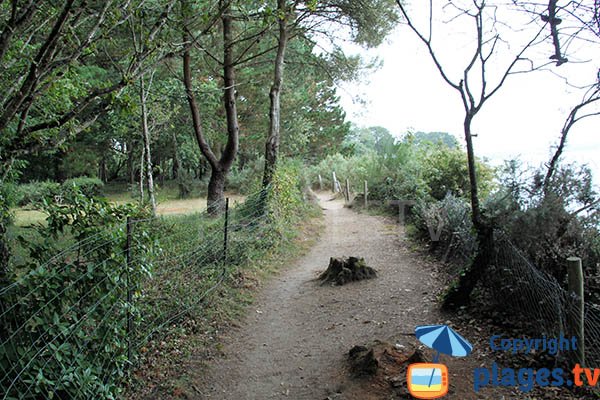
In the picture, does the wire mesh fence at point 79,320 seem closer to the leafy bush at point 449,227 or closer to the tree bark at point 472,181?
the tree bark at point 472,181

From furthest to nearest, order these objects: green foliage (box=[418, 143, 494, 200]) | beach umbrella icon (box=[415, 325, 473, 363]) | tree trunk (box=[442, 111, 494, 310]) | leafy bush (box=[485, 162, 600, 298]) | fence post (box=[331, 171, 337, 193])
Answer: fence post (box=[331, 171, 337, 193]) < green foliage (box=[418, 143, 494, 200]) < tree trunk (box=[442, 111, 494, 310]) < leafy bush (box=[485, 162, 600, 298]) < beach umbrella icon (box=[415, 325, 473, 363])

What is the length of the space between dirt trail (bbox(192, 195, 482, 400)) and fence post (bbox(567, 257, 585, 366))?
1891 mm

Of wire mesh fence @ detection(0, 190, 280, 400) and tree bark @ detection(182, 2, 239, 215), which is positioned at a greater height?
tree bark @ detection(182, 2, 239, 215)

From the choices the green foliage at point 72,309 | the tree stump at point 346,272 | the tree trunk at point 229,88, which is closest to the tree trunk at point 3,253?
the green foliage at point 72,309

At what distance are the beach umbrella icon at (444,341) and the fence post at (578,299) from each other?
3.69 feet

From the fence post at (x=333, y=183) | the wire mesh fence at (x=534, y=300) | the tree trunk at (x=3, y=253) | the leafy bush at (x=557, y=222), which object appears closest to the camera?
the tree trunk at (x=3, y=253)

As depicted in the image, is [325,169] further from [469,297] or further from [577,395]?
Answer: [577,395]

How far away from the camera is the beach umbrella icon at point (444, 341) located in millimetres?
3092

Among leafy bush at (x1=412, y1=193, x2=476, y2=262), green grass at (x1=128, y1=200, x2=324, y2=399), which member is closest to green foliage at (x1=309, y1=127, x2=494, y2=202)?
leafy bush at (x1=412, y1=193, x2=476, y2=262)

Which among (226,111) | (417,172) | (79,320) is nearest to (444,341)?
(79,320)

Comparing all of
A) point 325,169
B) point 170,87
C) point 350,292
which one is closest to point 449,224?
point 350,292

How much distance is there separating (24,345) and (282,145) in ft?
69.0

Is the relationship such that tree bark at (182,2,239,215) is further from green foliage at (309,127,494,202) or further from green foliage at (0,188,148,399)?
green foliage at (0,188,148,399)

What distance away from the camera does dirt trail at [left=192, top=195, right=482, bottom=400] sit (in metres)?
4.10
